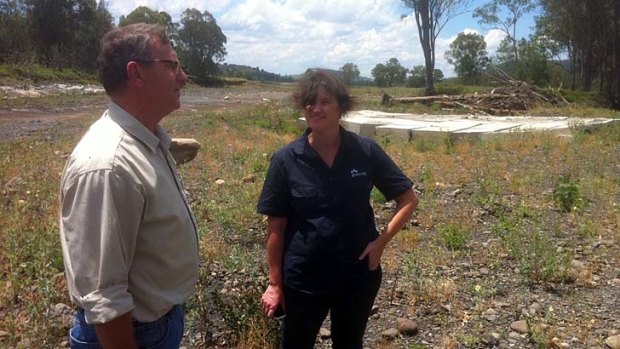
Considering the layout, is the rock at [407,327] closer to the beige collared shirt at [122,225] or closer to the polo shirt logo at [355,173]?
the polo shirt logo at [355,173]

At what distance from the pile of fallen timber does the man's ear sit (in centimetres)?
1735

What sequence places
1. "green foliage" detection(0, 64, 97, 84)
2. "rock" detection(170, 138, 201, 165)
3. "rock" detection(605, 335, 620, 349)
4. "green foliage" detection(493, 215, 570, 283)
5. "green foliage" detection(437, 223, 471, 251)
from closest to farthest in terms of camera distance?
"rock" detection(605, 335, 620, 349) < "green foliage" detection(493, 215, 570, 283) < "green foliage" detection(437, 223, 471, 251) < "rock" detection(170, 138, 201, 165) < "green foliage" detection(0, 64, 97, 84)

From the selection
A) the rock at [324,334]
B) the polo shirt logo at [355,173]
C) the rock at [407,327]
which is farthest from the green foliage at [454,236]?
the polo shirt logo at [355,173]

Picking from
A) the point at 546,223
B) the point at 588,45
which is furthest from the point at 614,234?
the point at 588,45

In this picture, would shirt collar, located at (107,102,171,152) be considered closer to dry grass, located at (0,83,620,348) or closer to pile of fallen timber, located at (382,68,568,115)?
dry grass, located at (0,83,620,348)

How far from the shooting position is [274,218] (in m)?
2.49

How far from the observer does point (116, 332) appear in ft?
5.09

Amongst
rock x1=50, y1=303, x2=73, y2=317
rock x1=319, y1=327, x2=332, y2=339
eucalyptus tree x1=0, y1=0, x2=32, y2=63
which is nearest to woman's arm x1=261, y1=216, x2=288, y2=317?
rock x1=319, y1=327, x2=332, y2=339

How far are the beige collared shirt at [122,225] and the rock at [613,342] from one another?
2.67 meters

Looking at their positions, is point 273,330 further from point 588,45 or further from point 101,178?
point 588,45

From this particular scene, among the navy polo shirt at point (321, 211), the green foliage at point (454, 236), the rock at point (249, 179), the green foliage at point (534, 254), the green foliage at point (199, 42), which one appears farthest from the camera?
the green foliage at point (199, 42)

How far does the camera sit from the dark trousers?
2.44 meters

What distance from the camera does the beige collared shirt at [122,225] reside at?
151 cm

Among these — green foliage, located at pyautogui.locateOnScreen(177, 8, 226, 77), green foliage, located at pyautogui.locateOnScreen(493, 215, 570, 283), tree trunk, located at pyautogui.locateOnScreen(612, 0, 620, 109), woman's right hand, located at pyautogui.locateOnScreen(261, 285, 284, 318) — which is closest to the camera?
woman's right hand, located at pyautogui.locateOnScreen(261, 285, 284, 318)
